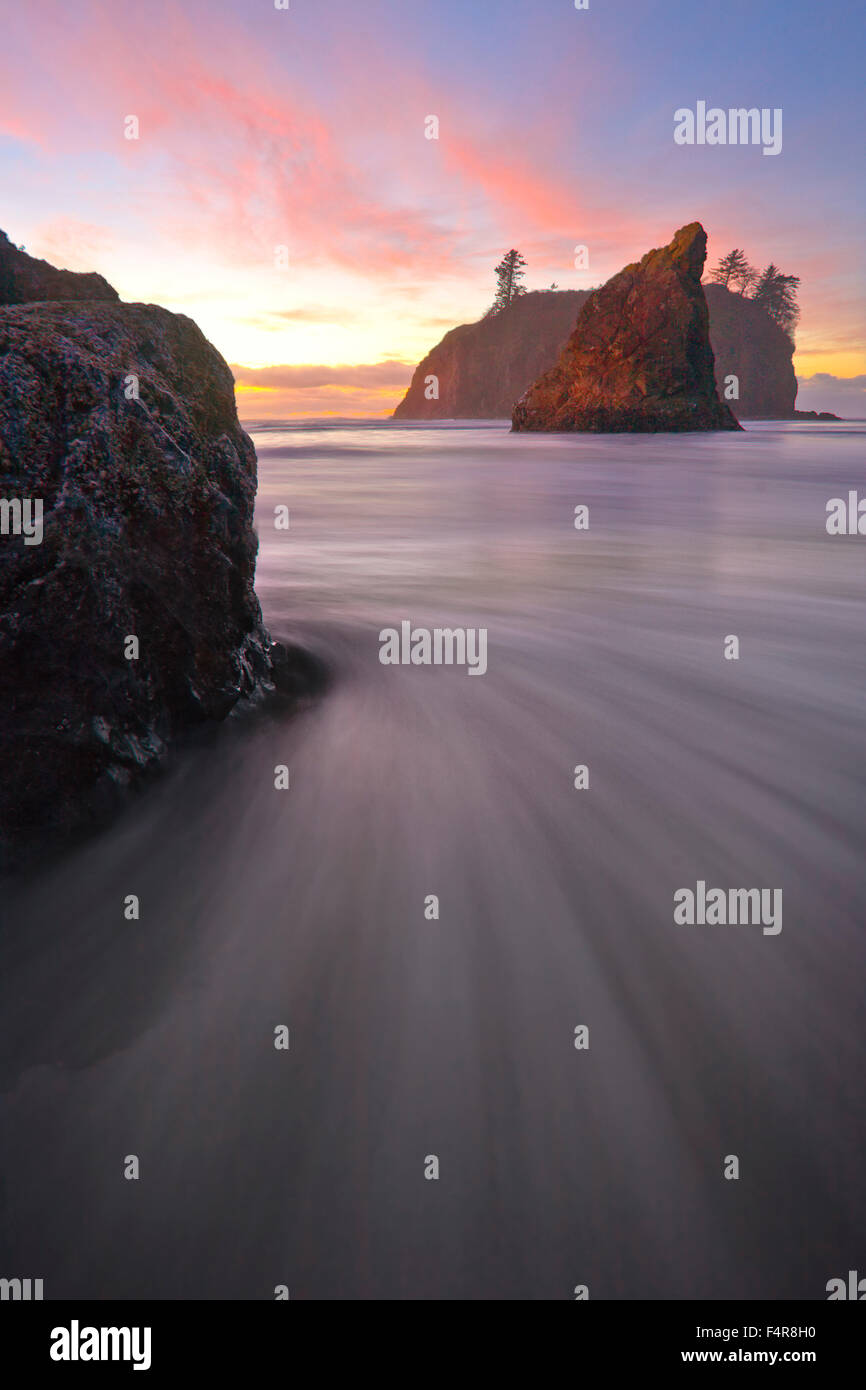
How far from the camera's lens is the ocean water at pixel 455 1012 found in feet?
4.36

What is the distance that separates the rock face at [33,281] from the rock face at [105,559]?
45 centimetres

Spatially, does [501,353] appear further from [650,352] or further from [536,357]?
[650,352]

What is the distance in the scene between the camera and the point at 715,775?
2.94m

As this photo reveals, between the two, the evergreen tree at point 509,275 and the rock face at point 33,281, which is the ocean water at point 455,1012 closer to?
the rock face at point 33,281

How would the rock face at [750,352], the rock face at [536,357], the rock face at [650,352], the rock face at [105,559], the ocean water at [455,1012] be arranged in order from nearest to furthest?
1. the ocean water at [455,1012]
2. the rock face at [105,559]
3. the rock face at [650,352]
4. the rock face at [750,352]
5. the rock face at [536,357]

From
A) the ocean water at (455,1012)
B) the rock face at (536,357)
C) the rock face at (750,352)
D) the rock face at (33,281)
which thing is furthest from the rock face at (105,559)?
the rock face at (750,352)

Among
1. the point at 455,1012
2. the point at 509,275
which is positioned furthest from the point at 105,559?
the point at 509,275

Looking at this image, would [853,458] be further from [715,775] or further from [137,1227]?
[137,1227]

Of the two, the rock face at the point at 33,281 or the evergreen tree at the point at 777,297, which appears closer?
the rock face at the point at 33,281

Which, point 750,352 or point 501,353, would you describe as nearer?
point 750,352

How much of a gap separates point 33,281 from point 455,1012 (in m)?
3.75

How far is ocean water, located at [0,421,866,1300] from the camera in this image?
1330mm

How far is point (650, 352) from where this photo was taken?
40594 mm

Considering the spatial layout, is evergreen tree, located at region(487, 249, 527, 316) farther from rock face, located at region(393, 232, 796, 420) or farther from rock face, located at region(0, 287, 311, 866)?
rock face, located at region(0, 287, 311, 866)
